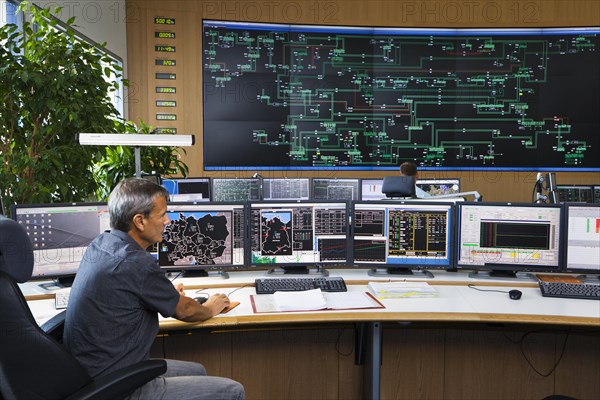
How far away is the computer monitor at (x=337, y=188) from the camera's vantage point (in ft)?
19.3

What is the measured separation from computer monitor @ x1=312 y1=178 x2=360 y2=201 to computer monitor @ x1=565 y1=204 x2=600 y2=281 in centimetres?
→ 313

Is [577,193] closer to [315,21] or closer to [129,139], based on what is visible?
[315,21]

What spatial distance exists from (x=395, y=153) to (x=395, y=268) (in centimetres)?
419

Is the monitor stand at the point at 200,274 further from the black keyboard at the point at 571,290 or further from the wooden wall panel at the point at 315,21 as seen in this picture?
the wooden wall panel at the point at 315,21

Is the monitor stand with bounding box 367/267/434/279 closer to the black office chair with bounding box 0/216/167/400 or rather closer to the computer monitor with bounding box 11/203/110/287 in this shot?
the computer monitor with bounding box 11/203/110/287

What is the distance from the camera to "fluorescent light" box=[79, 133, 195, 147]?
9.11ft

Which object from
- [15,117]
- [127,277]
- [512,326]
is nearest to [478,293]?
[512,326]

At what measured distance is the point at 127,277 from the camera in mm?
1865

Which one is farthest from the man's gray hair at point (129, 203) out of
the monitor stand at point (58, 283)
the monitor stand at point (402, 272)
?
the monitor stand at point (402, 272)

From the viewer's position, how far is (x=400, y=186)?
350 cm

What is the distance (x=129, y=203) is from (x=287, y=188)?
4020 mm

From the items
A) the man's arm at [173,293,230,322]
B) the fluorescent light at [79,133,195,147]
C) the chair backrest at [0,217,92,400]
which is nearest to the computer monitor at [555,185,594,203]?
the fluorescent light at [79,133,195,147]

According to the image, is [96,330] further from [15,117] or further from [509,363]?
[509,363]

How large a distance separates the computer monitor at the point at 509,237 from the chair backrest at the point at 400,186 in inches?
22.8
